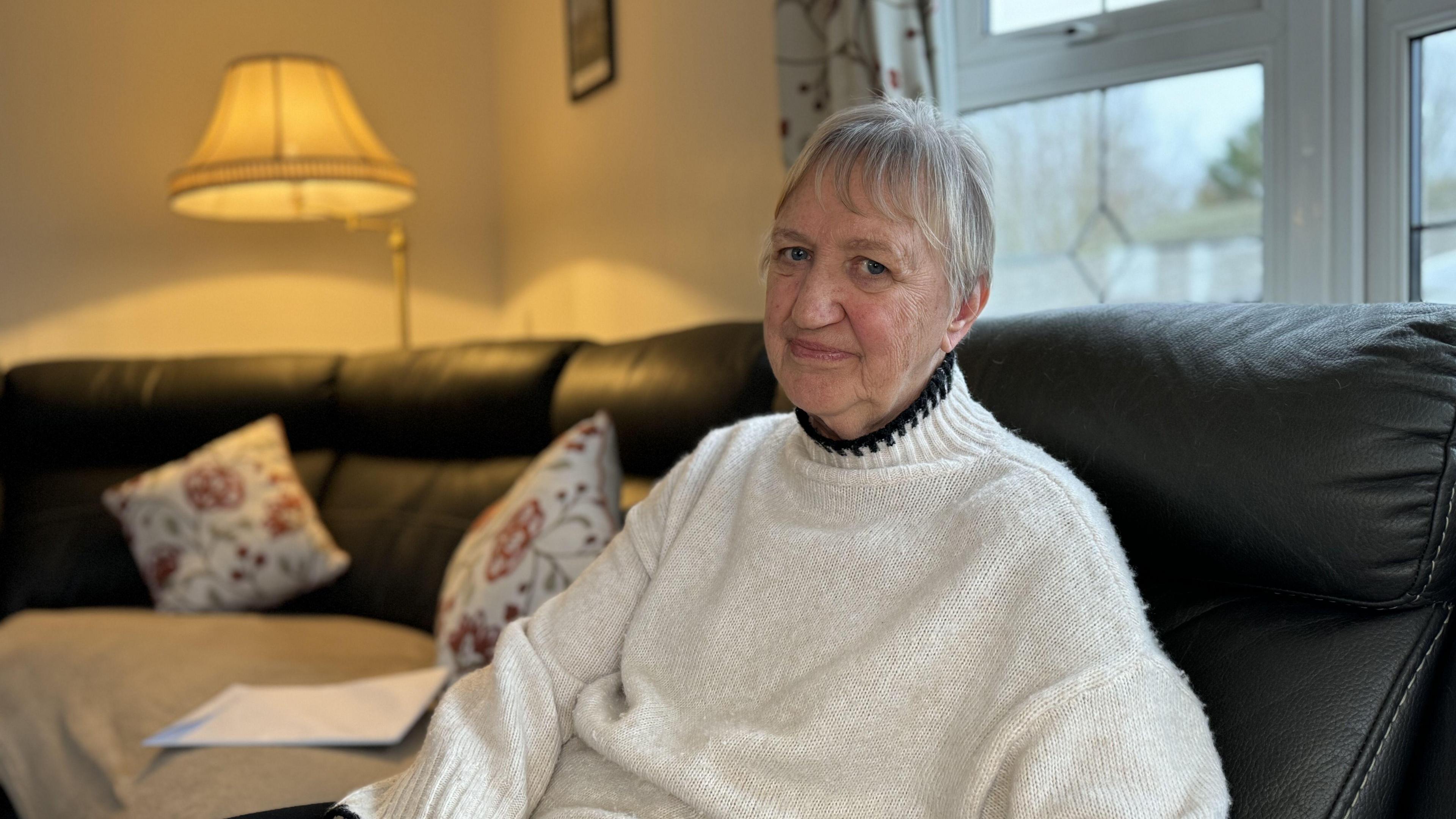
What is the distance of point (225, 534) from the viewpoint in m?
2.50

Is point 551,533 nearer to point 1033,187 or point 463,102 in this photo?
point 1033,187

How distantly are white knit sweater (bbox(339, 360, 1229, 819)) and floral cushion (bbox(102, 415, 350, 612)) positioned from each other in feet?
4.76

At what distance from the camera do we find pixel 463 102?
3834 millimetres

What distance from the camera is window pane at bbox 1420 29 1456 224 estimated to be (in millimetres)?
1507

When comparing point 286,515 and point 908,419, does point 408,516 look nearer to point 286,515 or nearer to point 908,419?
point 286,515

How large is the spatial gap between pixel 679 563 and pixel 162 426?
2024 mm

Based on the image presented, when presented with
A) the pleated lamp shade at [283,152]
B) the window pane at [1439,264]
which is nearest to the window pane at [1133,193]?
the window pane at [1439,264]

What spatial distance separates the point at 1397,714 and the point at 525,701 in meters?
0.74

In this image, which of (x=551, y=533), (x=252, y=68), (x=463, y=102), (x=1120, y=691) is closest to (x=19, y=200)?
(x=252, y=68)

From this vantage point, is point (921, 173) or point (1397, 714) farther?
point (921, 173)

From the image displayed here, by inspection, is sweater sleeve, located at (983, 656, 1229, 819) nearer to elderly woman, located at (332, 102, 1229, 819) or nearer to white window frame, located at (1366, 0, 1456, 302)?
elderly woman, located at (332, 102, 1229, 819)

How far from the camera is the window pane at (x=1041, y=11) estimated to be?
192 centimetres

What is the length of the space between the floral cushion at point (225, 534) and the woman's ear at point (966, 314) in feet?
5.86

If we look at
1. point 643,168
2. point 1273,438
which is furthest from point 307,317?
point 1273,438
